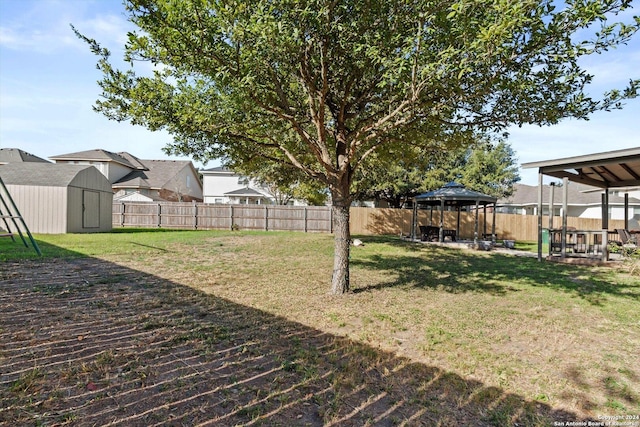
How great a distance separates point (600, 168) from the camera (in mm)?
10867

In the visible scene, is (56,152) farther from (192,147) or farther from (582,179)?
(582,179)

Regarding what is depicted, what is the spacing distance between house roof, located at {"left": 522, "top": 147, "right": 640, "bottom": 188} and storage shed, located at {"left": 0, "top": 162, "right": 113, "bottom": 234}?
1772cm

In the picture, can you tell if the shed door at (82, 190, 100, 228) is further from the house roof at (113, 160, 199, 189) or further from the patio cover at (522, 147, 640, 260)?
the patio cover at (522, 147, 640, 260)

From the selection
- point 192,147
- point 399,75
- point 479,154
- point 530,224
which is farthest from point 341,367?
point 479,154

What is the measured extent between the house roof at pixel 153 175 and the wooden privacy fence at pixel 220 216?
6.53 m

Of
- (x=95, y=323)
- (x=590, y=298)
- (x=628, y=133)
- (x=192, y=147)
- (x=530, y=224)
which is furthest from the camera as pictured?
(x=530, y=224)

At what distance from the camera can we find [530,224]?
20641mm

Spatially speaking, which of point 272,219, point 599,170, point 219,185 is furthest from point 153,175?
point 599,170

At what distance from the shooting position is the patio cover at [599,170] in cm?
916

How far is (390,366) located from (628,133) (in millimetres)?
13248

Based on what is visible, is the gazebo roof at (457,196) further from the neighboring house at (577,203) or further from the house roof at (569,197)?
the house roof at (569,197)

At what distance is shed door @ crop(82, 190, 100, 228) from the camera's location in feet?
51.8

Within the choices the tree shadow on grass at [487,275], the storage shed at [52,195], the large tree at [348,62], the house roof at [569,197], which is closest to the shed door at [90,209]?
the storage shed at [52,195]

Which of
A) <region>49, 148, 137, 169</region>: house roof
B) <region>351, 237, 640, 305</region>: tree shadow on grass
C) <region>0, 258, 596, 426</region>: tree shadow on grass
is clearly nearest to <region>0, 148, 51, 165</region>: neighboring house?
<region>49, 148, 137, 169</region>: house roof
